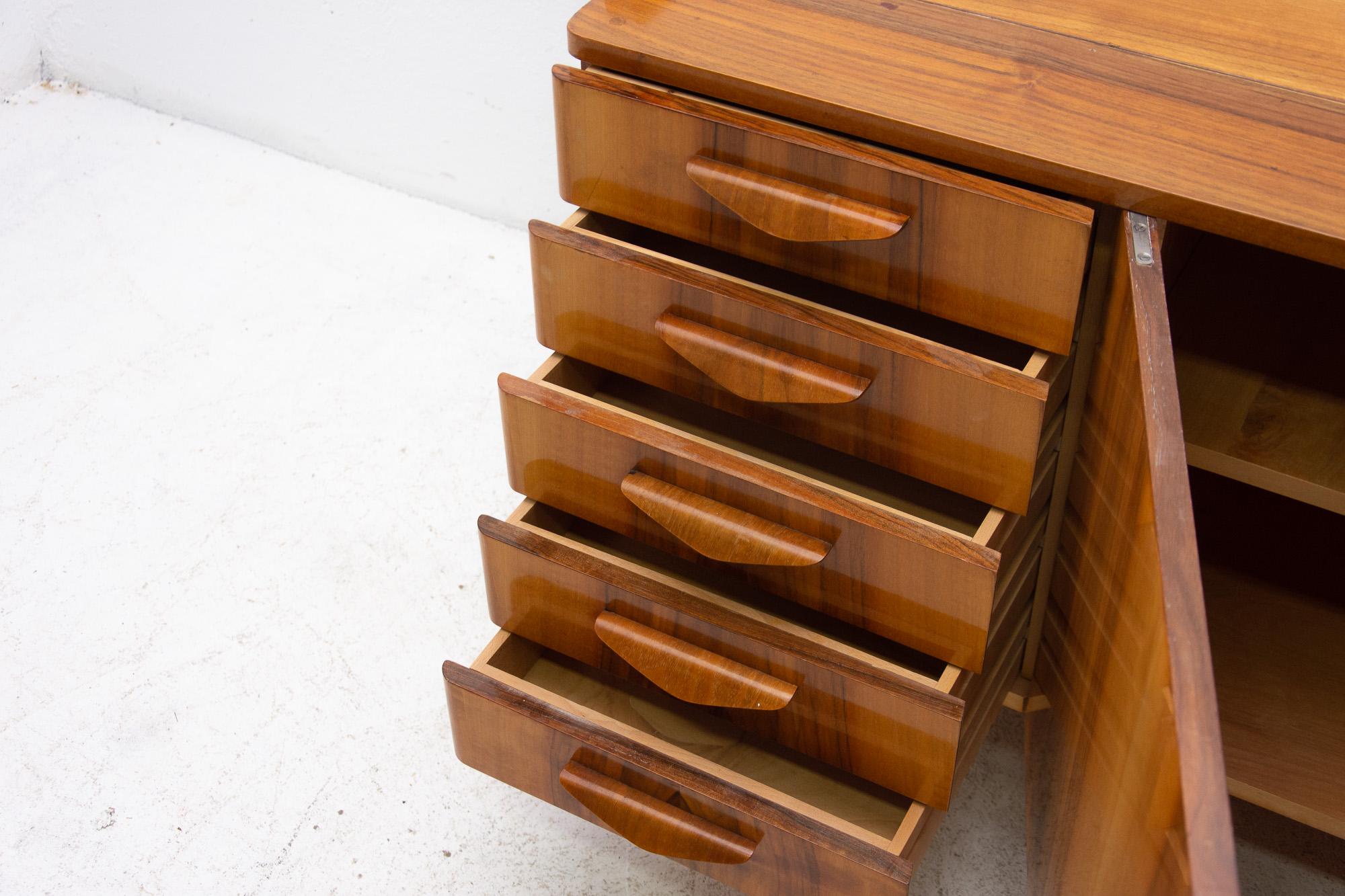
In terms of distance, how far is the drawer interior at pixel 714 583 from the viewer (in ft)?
3.32

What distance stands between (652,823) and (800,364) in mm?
322

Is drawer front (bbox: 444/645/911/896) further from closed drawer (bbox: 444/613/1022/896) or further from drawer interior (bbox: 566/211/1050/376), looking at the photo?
drawer interior (bbox: 566/211/1050/376)

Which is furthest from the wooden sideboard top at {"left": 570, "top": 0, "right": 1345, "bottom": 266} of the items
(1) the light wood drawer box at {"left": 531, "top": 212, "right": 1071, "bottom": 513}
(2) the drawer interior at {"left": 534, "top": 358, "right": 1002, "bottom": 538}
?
(2) the drawer interior at {"left": 534, "top": 358, "right": 1002, "bottom": 538}

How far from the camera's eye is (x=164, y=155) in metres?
1.87

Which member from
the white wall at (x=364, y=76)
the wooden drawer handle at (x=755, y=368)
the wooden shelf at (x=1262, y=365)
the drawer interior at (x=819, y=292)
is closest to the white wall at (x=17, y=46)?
the white wall at (x=364, y=76)

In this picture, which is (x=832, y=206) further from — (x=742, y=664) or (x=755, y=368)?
(x=742, y=664)

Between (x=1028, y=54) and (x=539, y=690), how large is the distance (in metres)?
0.54

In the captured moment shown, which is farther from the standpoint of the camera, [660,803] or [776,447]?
[776,447]

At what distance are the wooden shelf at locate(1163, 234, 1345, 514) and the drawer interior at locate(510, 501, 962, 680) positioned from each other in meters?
0.25

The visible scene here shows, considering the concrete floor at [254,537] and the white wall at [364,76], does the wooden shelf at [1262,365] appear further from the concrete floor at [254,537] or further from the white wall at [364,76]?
the white wall at [364,76]

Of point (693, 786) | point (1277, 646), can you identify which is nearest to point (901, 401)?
point (693, 786)

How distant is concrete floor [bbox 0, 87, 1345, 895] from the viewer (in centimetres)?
116

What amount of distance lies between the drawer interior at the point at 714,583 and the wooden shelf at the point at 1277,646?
0.72ft

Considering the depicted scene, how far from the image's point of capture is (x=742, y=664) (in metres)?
0.92
